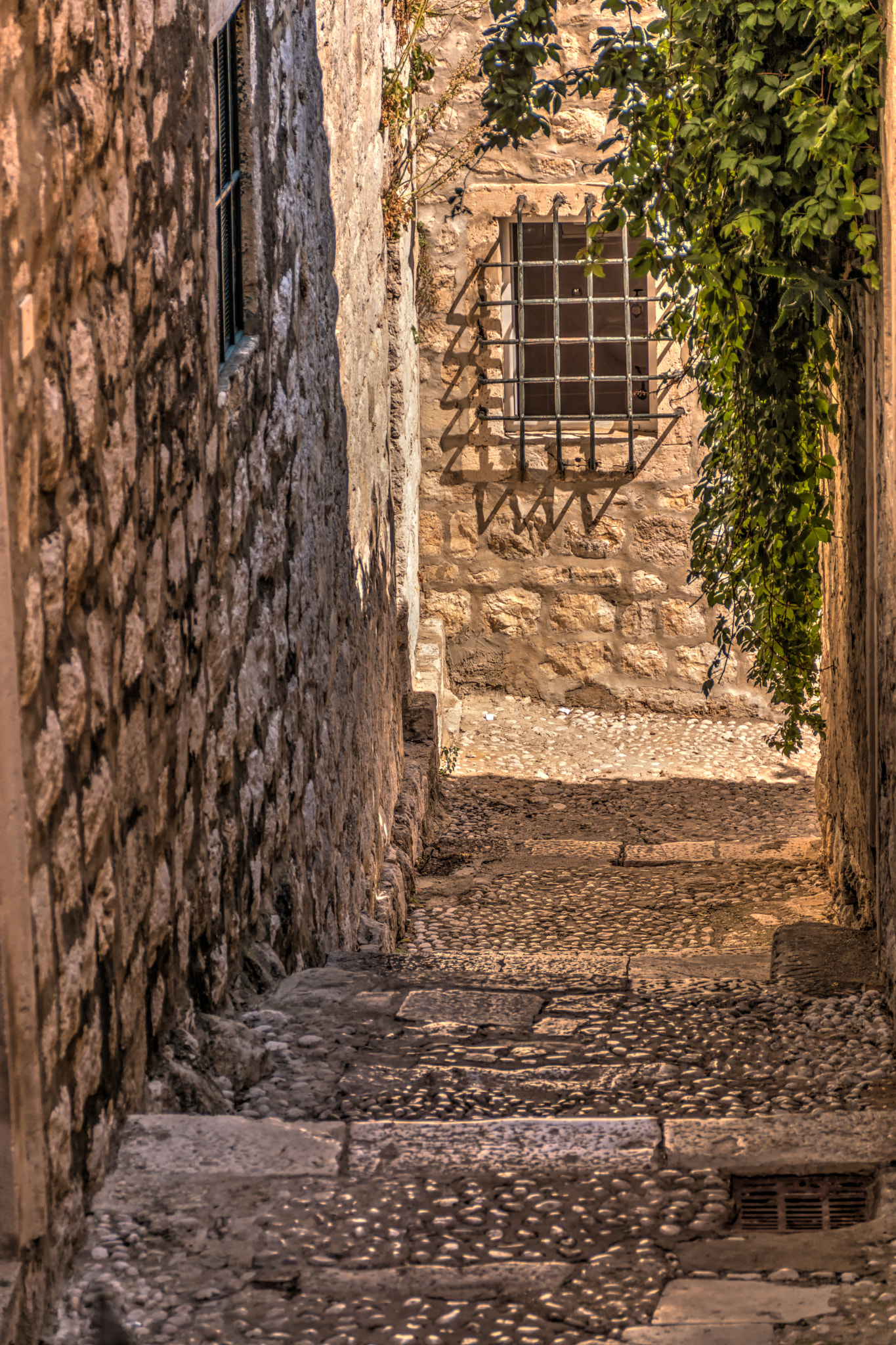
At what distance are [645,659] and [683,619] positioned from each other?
0.29 metres

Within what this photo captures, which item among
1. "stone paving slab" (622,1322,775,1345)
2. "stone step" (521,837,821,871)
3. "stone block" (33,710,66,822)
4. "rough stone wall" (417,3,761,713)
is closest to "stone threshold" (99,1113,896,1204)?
"stone paving slab" (622,1322,775,1345)

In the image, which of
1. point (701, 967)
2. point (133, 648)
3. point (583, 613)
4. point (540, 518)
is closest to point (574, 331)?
point (540, 518)

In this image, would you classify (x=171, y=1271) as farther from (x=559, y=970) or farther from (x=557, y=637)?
(x=557, y=637)

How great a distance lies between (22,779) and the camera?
5.14 ft

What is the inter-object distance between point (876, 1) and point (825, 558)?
200 centimetres

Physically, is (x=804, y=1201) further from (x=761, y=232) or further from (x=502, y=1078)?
(x=761, y=232)

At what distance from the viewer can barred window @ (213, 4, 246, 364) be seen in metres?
2.95

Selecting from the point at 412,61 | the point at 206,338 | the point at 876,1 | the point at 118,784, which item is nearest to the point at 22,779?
the point at 118,784

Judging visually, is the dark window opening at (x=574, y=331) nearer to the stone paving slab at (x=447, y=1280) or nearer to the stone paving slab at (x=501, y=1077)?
the stone paving slab at (x=501, y=1077)

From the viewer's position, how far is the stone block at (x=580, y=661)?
8.06 metres

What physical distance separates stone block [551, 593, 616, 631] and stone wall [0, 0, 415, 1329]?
3.85 m

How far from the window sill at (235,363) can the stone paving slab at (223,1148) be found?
4.17 ft

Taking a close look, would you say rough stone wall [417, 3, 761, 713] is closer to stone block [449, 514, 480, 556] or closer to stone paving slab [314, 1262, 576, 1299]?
stone block [449, 514, 480, 556]

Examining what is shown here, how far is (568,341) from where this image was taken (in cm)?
783
